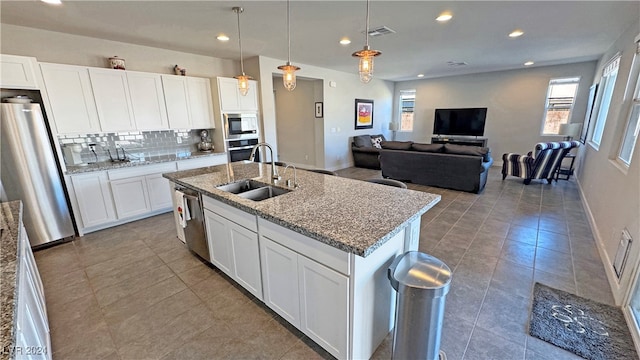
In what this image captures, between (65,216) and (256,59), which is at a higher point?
(256,59)

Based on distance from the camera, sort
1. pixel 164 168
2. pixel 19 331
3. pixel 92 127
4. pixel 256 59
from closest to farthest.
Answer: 1. pixel 19 331
2. pixel 92 127
3. pixel 164 168
4. pixel 256 59

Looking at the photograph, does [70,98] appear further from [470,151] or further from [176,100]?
[470,151]

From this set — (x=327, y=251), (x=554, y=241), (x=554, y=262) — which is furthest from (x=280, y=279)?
(x=554, y=241)

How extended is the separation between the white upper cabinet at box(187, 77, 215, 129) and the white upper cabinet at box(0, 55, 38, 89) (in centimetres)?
173

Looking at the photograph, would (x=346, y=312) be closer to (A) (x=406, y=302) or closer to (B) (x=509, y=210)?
(A) (x=406, y=302)

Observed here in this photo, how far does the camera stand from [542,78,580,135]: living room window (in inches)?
251

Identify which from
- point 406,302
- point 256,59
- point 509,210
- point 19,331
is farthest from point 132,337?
point 509,210

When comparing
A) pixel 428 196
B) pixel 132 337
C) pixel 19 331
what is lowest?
pixel 132 337

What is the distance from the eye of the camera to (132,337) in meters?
1.83

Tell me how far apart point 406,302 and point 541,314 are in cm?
136

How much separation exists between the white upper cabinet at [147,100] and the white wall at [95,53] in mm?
401

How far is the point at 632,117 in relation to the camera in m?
2.93

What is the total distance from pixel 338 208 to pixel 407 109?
8.35 meters

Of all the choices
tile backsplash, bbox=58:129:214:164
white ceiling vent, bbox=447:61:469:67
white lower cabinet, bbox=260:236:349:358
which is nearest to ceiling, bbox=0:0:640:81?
white ceiling vent, bbox=447:61:469:67
